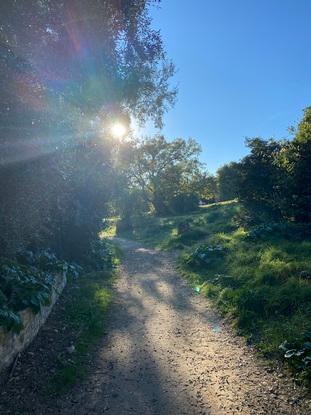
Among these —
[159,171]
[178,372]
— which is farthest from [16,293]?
[159,171]

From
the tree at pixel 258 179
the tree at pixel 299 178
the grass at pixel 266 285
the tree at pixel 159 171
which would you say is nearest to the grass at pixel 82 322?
the grass at pixel 266 285

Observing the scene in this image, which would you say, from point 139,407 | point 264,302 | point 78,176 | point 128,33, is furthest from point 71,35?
point 139,407

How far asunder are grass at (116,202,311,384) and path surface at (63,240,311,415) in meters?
0.39

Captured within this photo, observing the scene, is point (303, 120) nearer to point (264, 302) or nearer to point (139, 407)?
point (264, 302)

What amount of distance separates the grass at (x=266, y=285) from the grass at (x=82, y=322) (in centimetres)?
272

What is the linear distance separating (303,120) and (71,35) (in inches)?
414

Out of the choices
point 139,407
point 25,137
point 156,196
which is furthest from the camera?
point 156,196

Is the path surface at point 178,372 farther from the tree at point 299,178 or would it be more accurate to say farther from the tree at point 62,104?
the tree at point 299,178

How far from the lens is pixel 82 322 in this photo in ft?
22.7

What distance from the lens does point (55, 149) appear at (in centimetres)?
743

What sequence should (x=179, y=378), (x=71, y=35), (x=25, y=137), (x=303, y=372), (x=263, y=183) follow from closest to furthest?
(x=303, y=372) < (x=179, y=378) < (x=25, y=137) < (x=71, y=35) < (x=263, y=183)

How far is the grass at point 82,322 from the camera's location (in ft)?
16.3

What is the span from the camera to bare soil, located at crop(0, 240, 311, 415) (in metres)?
4.36

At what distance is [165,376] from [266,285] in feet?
12.0
